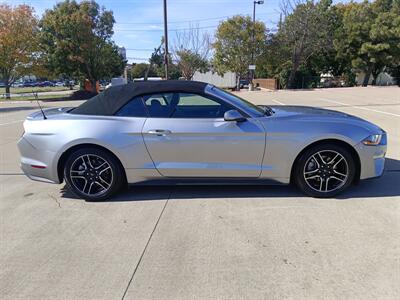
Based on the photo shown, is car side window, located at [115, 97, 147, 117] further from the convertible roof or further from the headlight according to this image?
the headlight

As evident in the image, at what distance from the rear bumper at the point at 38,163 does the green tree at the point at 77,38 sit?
30.1 metres

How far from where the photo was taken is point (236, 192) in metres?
4.54

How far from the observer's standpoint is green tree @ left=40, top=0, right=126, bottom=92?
1243 inches

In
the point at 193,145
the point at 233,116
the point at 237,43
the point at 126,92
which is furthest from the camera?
the point at 237,43

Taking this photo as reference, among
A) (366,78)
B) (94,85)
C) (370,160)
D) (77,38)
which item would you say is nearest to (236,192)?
(370,160)

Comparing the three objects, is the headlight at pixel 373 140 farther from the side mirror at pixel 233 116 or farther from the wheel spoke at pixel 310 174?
the side mirror at pixel 233 116

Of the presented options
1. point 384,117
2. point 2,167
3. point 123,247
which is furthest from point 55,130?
point 384,117

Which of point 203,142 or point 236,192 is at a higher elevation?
point 203,142

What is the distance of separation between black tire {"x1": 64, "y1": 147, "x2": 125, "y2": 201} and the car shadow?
196 millimetres

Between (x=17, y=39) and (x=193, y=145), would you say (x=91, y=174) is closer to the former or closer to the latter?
(x=193, y=145)

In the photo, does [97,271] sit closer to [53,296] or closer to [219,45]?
[53,296]

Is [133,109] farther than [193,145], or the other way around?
[133,109]

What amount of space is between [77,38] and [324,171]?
106 feet

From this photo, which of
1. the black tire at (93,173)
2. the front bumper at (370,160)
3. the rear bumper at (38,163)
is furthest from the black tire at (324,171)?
the rear bumper at (38,163)
